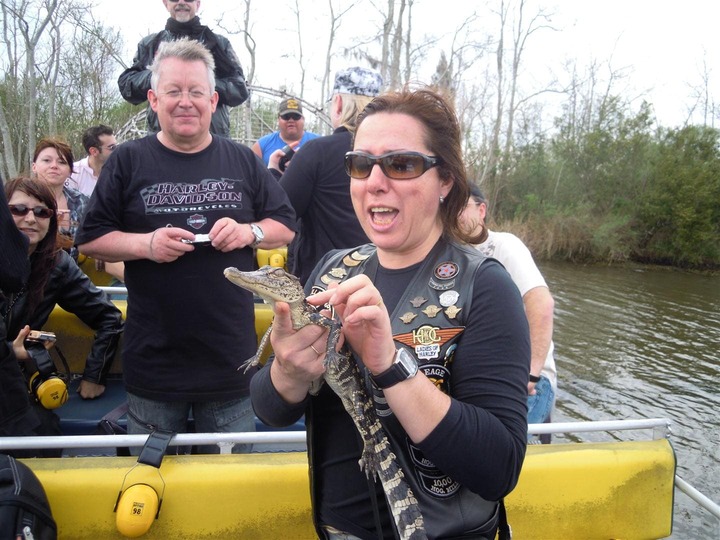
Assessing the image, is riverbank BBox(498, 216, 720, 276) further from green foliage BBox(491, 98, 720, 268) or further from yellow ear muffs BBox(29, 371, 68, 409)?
yellow ear muffs BBox(29, 371, 68, 409)

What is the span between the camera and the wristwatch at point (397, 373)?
4.28 feet

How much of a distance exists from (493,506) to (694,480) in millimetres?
6917

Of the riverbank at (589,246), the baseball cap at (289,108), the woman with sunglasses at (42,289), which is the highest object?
the baseball cap at (289,108)

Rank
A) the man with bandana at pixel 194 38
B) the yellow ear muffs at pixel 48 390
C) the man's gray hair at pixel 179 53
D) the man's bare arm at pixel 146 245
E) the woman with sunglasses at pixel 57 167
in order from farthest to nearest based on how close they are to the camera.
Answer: the woman with sunglasses at pixel 57 167 < the man with bandana at pixel 194 38 < the yellow ear muffs at pixel 48 390 < the man's gray hair at pixel 179 53 < the man's bare arm at pixel 146 245

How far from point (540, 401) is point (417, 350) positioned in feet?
8.94

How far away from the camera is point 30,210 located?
11.0 ft

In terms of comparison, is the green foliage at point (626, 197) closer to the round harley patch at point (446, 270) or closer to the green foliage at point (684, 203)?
the green foliage at point (684, 203)

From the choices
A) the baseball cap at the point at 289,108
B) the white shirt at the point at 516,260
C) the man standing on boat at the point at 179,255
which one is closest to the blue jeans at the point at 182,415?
the man standing on boat at the point at 179,255

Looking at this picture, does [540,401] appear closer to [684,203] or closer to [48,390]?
[48,390]

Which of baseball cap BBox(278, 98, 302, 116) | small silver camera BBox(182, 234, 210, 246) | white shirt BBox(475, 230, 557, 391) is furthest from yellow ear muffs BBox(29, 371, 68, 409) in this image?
baseball cap BBox(278, 98, 302, 116)

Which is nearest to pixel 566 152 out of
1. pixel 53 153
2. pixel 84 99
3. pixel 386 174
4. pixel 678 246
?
pixel 678 246

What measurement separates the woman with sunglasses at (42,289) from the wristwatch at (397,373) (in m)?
2.49

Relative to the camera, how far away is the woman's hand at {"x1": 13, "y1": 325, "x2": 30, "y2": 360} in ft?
10.6

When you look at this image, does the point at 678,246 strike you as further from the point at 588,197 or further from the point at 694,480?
the point at 694,480
